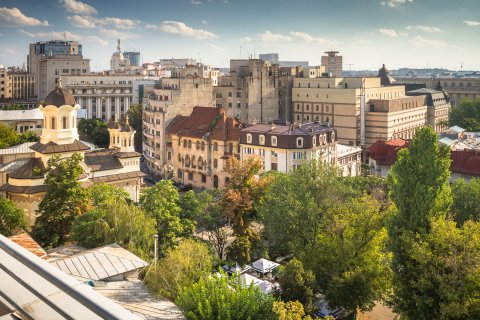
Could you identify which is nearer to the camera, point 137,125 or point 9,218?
point 9,218

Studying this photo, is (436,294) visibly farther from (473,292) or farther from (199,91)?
(199,91)

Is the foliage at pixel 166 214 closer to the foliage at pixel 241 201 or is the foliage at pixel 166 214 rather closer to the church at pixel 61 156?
the foliage at pixel 241 201

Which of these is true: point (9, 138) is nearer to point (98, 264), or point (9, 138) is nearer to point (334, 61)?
point (98, 264)

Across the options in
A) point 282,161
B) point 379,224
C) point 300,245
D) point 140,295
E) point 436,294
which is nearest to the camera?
point 140,295

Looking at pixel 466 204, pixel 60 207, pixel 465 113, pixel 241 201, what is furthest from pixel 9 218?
pixel 465 113

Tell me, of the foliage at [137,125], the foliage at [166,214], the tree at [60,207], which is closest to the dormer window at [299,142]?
the foliage at [166,214]

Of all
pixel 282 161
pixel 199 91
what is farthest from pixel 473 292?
pixel 199 91

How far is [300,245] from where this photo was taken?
111ft

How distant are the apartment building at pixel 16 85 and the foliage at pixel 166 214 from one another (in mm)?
119946

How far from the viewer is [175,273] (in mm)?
22078

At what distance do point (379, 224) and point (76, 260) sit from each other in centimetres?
1699

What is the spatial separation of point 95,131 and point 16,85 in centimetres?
7839

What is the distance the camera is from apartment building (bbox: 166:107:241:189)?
63.8 metres

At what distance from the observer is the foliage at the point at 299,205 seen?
34.1m
